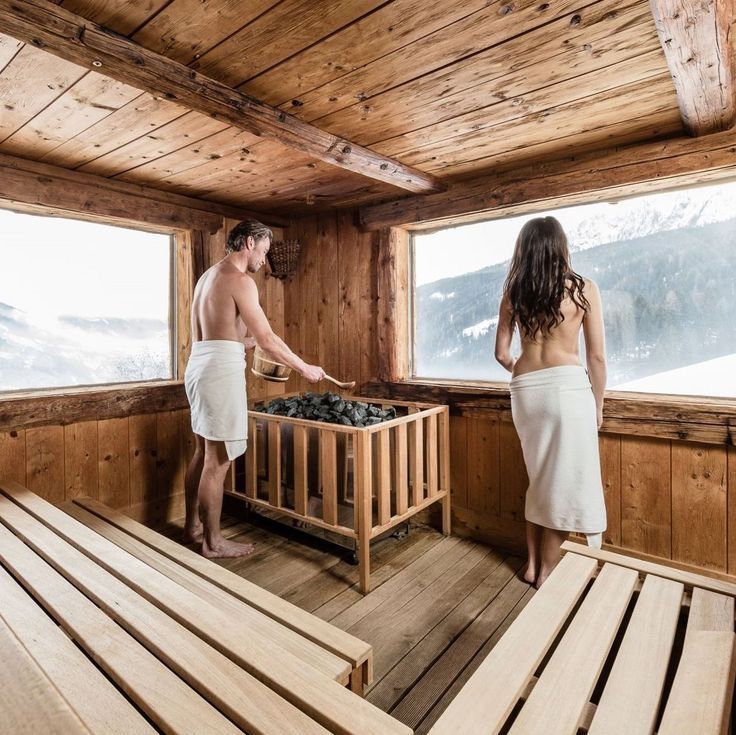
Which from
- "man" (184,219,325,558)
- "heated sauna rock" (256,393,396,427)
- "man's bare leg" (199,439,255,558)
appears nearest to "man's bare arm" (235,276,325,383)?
"man" (184,219,325,558)

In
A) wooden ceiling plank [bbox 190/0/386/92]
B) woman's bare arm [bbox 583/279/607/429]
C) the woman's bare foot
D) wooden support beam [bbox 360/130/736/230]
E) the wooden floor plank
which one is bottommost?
the wooden floor plank

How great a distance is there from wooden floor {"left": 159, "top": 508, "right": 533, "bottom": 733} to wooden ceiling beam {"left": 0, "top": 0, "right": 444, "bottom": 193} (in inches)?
75.4

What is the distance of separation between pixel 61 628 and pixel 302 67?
1.74 m

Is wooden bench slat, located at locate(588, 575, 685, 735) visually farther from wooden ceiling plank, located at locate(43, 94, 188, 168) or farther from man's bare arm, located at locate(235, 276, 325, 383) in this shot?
wooden ceiling plank, located at locate(43, 94, 188, 168)

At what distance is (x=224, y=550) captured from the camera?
2418 millimetres

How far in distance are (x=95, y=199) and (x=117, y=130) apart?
735mm

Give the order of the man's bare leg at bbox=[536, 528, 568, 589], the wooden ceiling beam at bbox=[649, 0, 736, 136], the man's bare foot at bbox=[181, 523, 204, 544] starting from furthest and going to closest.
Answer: the man's bare foot at bbox=[181, 523, 204, 544]
the man's bare leg at bbox=[536, 528, 568, 589]
the wooden ceiling beam at bbox=[649, 0, 736, 136]

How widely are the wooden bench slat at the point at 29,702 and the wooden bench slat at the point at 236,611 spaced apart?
14.9 inches

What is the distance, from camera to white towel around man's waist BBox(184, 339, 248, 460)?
2.30 metres

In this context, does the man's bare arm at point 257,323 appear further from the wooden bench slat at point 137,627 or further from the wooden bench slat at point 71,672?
the wooden bench slat at point 71,672

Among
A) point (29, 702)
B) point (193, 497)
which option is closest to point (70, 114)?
point (193, 497)

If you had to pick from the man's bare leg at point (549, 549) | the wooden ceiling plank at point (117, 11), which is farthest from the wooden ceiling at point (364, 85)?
the man's bare leg at point (549, 549)

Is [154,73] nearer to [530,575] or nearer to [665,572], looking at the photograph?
[665,572]

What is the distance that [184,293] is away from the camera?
3055 mm
